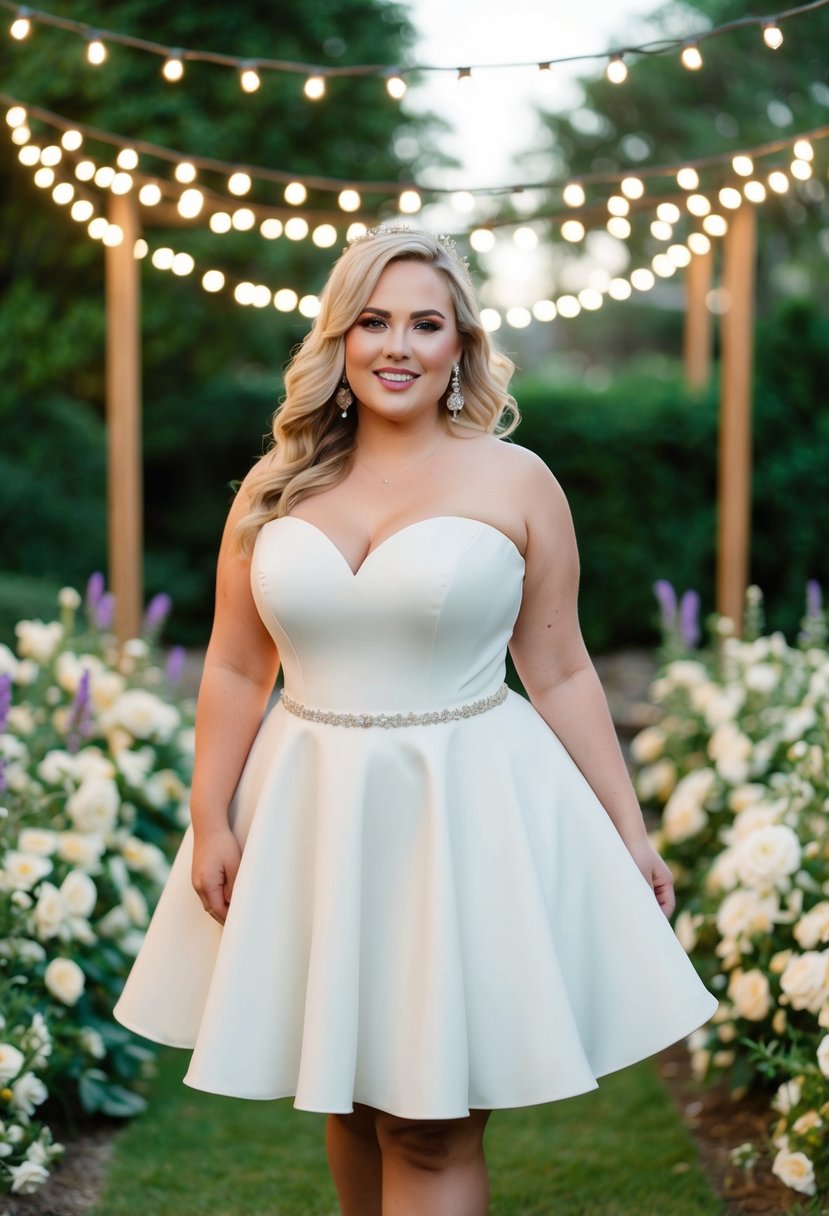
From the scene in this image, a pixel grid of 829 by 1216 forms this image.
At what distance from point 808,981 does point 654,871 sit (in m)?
0.67

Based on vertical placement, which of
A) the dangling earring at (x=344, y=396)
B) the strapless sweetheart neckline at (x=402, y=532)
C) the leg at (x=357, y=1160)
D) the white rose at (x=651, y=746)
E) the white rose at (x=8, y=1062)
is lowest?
the leg at (x=357, y=1160)

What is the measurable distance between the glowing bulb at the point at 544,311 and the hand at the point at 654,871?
3515 mm

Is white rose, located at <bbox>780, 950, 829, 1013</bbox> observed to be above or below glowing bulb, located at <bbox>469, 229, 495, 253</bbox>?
below

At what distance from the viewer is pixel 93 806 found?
3.52 m

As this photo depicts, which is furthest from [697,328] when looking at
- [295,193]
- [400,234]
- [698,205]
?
[400,234]

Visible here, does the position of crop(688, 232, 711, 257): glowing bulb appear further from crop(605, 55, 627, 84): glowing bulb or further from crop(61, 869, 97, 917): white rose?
crop(61, 869, 97, 917): white rose

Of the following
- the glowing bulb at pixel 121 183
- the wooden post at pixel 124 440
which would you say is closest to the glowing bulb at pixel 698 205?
the glowing bulb at pixel 121 183

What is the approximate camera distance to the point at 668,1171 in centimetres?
334

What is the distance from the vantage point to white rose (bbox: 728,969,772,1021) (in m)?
3.22

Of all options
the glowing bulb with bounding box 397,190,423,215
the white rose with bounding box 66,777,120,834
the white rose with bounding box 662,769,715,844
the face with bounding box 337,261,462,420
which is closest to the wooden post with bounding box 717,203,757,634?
the glowing bulb with bounding box 397,190,423,215

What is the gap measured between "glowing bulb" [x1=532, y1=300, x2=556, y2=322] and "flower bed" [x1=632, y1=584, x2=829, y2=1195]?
1483 mm

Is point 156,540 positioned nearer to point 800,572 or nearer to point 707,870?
point 800,572

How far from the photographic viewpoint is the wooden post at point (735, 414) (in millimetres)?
6836

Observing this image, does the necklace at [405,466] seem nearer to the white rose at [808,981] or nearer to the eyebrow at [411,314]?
the eyebrow at [411,314]
